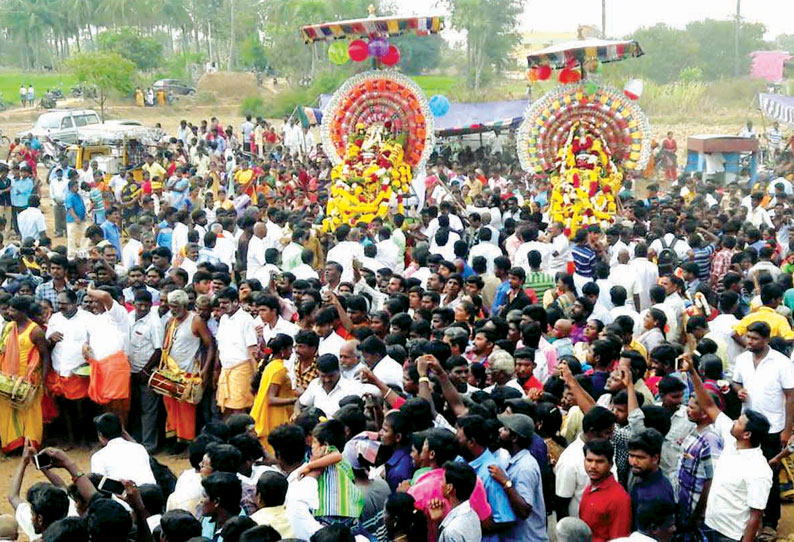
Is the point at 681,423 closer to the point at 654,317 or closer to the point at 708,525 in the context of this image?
the point at 708,525

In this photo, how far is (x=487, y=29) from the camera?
4666cm

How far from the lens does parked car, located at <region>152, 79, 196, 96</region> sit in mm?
44844

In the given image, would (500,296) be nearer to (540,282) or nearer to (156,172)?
(540,282)

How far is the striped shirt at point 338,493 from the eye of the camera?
5.19 metres

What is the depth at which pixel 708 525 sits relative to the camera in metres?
5.83

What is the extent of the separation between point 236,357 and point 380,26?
7.62 m

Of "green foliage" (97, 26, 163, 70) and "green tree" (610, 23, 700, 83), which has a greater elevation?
"green foliage" (97, 26, 163, 70)

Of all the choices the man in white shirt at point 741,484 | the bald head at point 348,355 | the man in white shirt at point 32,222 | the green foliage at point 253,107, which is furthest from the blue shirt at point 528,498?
the green foliage at point 253,107

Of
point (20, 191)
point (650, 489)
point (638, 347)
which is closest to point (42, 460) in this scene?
point (650, 489)

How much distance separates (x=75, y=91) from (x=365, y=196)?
33098 mm

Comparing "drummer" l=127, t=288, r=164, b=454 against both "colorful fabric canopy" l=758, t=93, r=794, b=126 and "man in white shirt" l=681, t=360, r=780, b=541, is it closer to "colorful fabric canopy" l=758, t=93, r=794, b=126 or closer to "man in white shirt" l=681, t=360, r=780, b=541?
"man in white shirt" l=681, t=360, r=780, b=541

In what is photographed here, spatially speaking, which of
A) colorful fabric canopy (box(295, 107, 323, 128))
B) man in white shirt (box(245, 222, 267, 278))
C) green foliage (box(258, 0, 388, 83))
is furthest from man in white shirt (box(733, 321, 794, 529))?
green foliage (box(258, 0, 388, 83))

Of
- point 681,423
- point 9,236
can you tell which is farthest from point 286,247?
point 9,236

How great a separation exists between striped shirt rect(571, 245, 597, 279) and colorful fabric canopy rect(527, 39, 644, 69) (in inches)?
189
